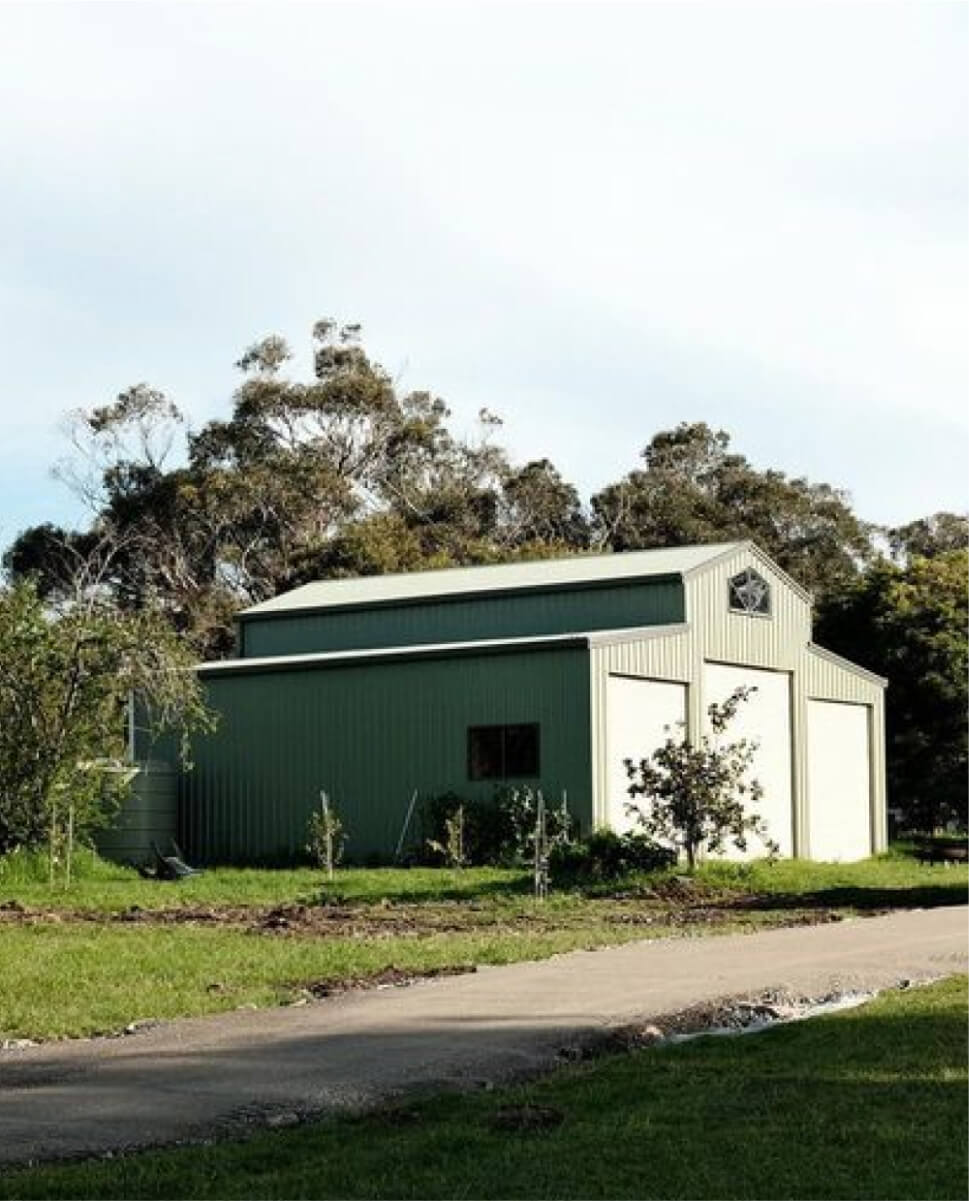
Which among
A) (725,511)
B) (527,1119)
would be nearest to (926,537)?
(725,511)

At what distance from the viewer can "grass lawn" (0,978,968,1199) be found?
8.29 m

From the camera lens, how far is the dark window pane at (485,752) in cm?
3472

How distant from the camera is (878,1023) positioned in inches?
507

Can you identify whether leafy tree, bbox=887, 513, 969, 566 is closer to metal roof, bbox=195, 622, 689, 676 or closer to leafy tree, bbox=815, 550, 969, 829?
leafy tree, bbox=815, 550, 969, 829

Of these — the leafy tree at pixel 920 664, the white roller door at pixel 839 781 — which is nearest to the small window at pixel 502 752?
the white roller door at pixel 839 781

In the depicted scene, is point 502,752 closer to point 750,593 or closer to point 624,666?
point 624,666

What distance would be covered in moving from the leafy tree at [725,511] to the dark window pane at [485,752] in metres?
28.7

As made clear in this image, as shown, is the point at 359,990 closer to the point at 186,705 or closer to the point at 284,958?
the point at 284,958

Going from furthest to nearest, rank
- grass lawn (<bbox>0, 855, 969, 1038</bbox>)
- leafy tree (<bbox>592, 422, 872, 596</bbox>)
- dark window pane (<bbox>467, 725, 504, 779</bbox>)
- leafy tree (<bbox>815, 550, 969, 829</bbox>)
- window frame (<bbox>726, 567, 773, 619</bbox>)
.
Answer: leafy tree (<bbox>592, 422, 872, 596</bbox>), leafy tree (<bbox>815, 550, 969, 829</bbox>), window frame (<bbox>726, 567, 773, 619</bbox>), dark window pane (<bbox>467, 725, 504, 779</bbox>), grass lawn (<bbox>0, 855, 969, 1038</bbox>)

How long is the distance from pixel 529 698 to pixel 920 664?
15172 mm

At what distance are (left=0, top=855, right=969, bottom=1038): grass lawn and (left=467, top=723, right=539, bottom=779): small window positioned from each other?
10.2 ft

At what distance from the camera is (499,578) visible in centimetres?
4075

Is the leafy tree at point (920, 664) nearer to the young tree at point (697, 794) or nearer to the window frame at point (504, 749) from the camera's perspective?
the window frame at point (504, 749)

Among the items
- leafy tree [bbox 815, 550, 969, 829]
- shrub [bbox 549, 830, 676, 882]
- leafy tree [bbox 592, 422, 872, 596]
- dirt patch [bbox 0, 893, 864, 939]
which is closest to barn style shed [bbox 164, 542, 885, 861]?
shrub [bbox 549, 830, 676, 882]
